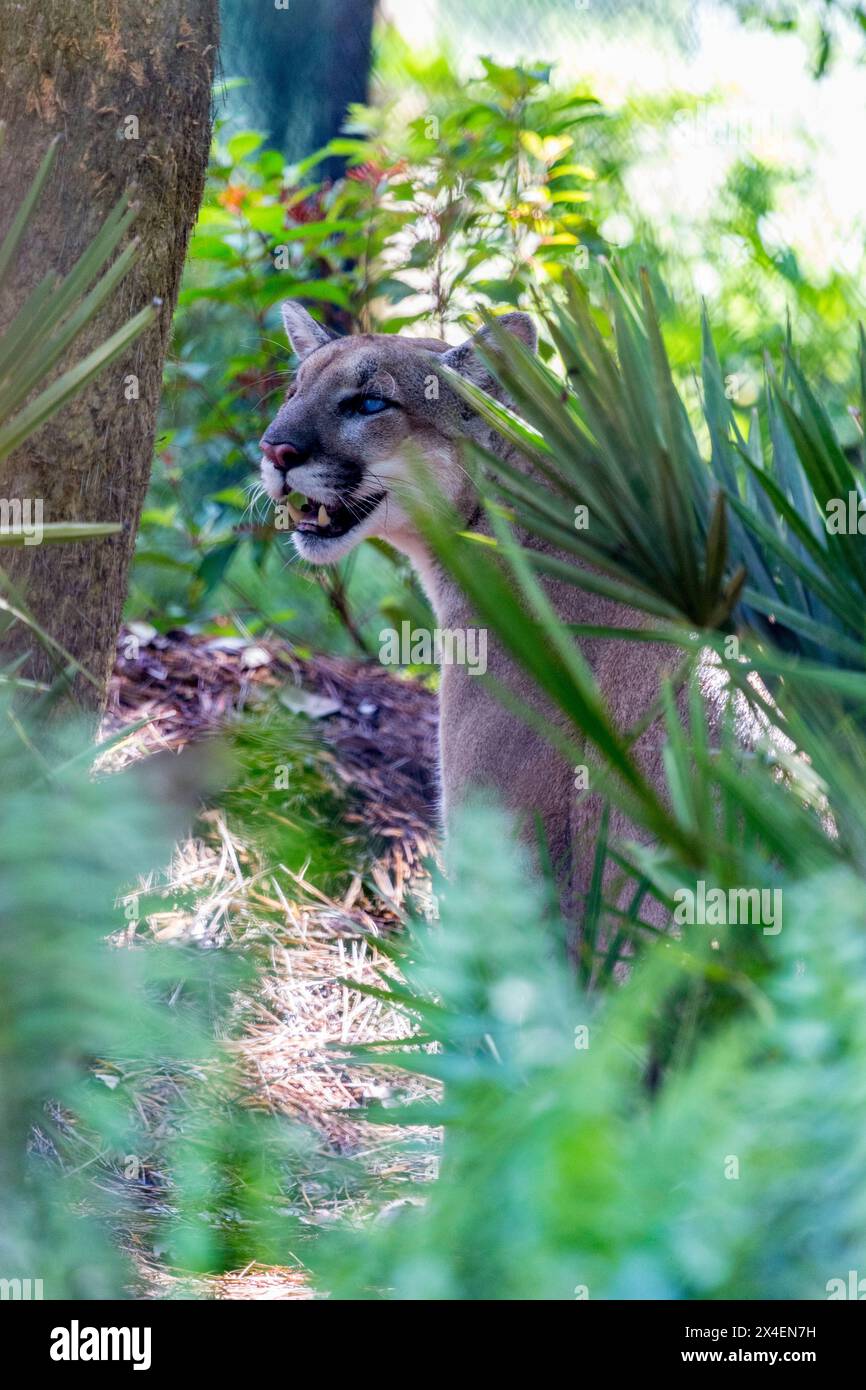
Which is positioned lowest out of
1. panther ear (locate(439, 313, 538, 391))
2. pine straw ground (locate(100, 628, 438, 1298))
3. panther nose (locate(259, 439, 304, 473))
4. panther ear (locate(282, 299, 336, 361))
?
pine straw ground (locate(100, 628, 438, 1298))

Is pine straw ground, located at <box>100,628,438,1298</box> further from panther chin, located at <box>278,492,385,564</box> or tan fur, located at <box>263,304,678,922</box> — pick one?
panther chin, located at <box>278,492,385,564</box>

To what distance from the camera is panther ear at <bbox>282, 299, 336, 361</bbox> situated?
4391mm

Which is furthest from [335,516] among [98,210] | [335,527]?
[98,210]

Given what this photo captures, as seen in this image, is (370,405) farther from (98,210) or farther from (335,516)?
(98,210)

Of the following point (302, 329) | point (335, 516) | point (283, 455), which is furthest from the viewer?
point (302, 329)

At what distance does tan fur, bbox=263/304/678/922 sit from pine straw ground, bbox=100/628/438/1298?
44 centimetres

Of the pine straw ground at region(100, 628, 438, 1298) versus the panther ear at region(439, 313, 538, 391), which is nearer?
the pine straw ground at region(100, 628, 438, 1298)

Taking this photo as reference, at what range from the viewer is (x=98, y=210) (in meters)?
2.57

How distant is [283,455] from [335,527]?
264mm

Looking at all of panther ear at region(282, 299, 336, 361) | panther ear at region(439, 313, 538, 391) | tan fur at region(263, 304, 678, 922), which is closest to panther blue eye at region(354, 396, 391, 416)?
tan fur at region(263, 304, 678, 922)

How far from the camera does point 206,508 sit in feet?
18.0

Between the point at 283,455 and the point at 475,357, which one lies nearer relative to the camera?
the point at 283,455

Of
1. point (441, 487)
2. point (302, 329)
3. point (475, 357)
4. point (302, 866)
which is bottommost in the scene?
point (302, 866)
